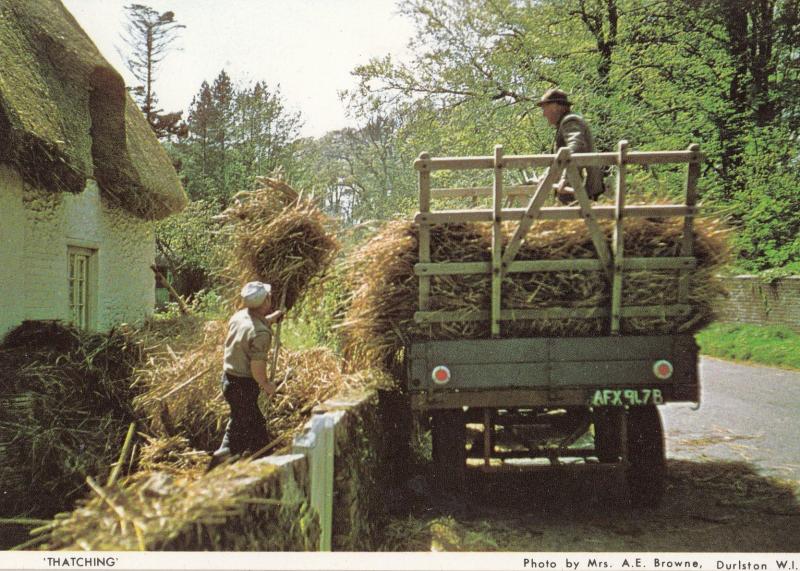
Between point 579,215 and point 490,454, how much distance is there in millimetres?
1880

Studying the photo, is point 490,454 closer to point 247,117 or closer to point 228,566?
point 228,566

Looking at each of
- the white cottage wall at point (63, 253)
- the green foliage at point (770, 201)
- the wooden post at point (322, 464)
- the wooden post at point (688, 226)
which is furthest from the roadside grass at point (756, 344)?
the wooden post at point (322, 464)

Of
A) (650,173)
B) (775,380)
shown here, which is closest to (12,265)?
(650,173)

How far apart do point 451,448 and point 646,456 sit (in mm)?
1446

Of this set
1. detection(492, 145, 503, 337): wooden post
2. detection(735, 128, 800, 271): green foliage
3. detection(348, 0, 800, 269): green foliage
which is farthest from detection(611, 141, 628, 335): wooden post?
detection(735, 128, 800, 271): green foliage

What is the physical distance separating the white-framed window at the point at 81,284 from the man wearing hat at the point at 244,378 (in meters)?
5.73

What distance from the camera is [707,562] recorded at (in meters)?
3.88

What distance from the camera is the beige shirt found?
201 inches

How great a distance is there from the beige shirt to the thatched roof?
4110 mm

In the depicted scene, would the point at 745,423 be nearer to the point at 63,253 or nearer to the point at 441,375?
the point at 441,375

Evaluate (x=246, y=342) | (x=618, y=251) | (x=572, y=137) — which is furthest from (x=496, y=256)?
(x=246, y=342)

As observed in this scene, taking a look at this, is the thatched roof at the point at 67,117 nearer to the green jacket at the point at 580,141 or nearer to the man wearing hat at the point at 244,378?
the man wearing hat at the point at 244,378

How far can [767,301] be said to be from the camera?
15875 mm

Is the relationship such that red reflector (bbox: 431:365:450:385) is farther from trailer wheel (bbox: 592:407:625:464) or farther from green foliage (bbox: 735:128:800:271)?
green foliage (bbox: 735:128:800:271)
